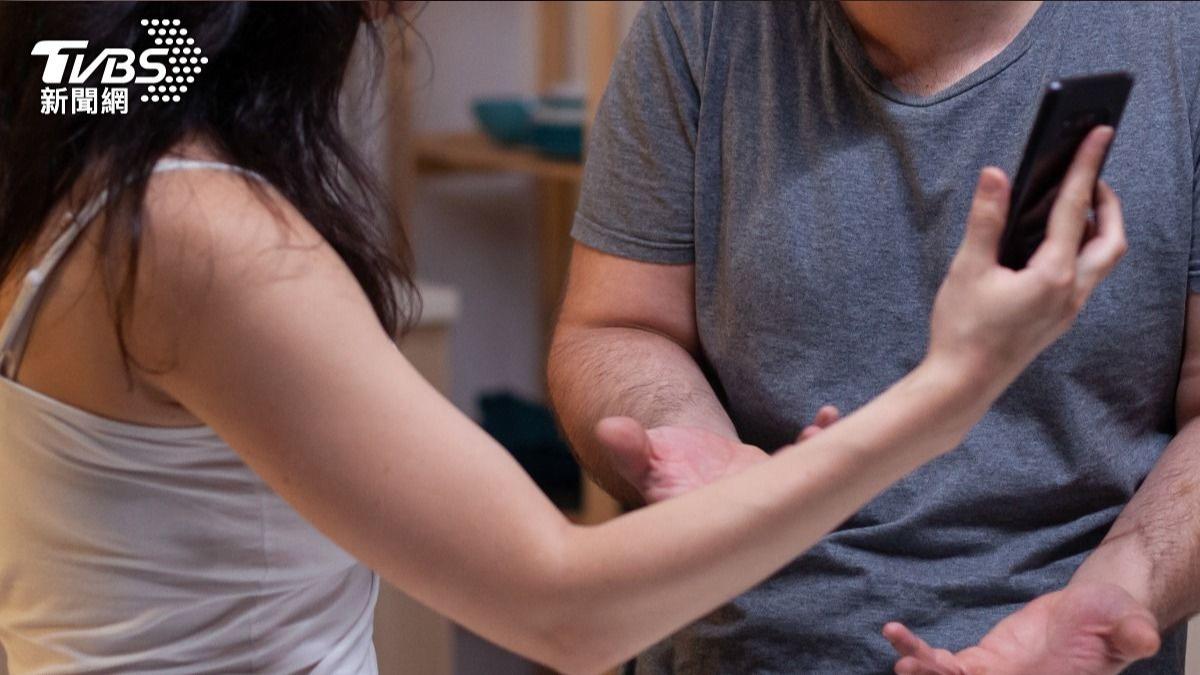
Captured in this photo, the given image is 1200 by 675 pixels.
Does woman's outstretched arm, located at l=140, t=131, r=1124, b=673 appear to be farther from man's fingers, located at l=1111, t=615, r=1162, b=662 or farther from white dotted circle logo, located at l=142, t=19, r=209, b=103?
man's fingers, located at l=1111, t=615, r=1162, b=662

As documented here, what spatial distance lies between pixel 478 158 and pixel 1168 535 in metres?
1.82

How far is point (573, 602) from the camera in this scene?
0.69 meters

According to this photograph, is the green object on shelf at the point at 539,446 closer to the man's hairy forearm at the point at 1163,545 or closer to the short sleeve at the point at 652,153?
the short sleeve at the point at 652,153

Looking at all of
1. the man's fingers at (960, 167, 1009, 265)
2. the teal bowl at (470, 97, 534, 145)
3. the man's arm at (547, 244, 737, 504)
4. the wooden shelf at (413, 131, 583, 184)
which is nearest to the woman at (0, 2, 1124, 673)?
A: the man's fingers at (960, 167, 1009, 265)

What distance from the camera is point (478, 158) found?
255 cm

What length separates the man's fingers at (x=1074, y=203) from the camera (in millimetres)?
669

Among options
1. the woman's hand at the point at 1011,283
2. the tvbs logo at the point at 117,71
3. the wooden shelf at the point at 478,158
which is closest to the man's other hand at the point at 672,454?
the woman's hand at the point at 1011,283

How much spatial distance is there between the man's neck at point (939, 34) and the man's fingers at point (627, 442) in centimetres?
39

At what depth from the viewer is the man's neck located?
989 millimetres

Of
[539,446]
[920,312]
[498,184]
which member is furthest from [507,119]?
[920,312]

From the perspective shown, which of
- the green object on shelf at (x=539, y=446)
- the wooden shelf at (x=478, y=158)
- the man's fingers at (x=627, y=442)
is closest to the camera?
the man's fingers at (x=627, y=442)

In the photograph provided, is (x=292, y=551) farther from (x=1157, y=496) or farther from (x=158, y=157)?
(x=1157, y=496)

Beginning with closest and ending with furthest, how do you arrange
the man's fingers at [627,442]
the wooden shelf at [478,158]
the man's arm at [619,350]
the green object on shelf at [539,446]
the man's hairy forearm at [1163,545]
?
the man's fingers at [627,442], the man's hairy forearm at [1163,545], the man's arm at [619,350], the wooden shelf at [478,158], the green object on shelf at [539,446]

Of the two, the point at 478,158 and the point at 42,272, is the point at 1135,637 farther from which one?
the point at 478,158
